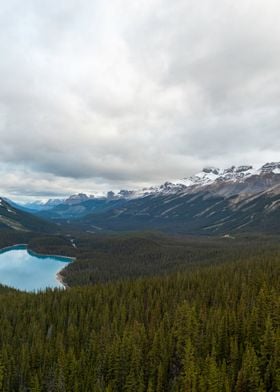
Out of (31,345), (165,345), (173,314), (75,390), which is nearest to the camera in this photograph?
(75,390)

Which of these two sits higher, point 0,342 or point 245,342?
point 245,342

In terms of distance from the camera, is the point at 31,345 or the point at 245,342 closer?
the point at 245,342

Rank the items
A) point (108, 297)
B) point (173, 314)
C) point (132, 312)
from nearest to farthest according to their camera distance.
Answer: point (173, 314) < point (132, 312) < point (108, 297)

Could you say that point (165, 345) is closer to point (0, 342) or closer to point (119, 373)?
point (119, 373)

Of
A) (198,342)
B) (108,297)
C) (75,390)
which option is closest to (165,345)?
(198,342)

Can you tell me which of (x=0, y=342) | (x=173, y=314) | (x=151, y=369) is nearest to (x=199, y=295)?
(x=173, y=314)

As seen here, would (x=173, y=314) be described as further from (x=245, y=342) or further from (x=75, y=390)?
(x=75, y=390)
